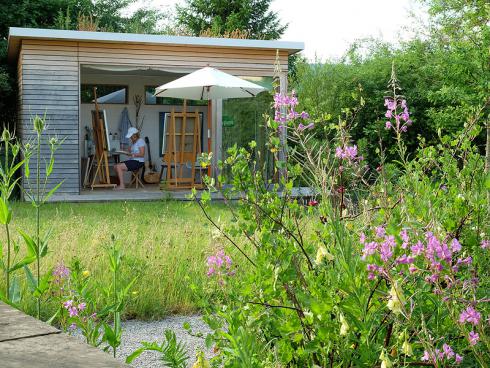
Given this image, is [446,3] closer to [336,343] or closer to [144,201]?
[144,201]

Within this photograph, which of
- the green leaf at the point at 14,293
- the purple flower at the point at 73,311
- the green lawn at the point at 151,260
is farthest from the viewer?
the green lawn at the point at 151,260

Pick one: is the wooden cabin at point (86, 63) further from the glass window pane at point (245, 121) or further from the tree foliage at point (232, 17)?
the tree foliage at point (232, 17)

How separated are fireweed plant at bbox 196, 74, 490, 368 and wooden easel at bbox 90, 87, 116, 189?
467 inches

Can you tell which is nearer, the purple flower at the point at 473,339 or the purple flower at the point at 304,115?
the purple flower at the point at 473,339

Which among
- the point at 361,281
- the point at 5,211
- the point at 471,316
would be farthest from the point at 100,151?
the point at 471,316

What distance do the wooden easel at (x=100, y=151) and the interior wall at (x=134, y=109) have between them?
1430 mm

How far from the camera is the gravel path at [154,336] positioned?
4.01m

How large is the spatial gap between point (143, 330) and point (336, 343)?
2.47 m

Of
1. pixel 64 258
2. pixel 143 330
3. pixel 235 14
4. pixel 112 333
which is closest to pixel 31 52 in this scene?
pixel 64 258

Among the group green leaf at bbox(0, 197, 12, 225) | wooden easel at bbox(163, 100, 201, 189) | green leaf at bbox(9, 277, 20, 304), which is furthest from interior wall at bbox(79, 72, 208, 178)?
green leaf at bbox(0, 197, 12, 225)

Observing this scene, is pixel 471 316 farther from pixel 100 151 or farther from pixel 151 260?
pixel 100 151

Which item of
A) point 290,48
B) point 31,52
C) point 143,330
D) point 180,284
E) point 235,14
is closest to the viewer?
point 143,330

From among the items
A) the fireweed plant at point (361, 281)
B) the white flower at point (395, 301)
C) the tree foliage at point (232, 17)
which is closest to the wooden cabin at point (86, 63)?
the fireweed plant at point (361, 281)

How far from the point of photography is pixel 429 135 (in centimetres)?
1716
